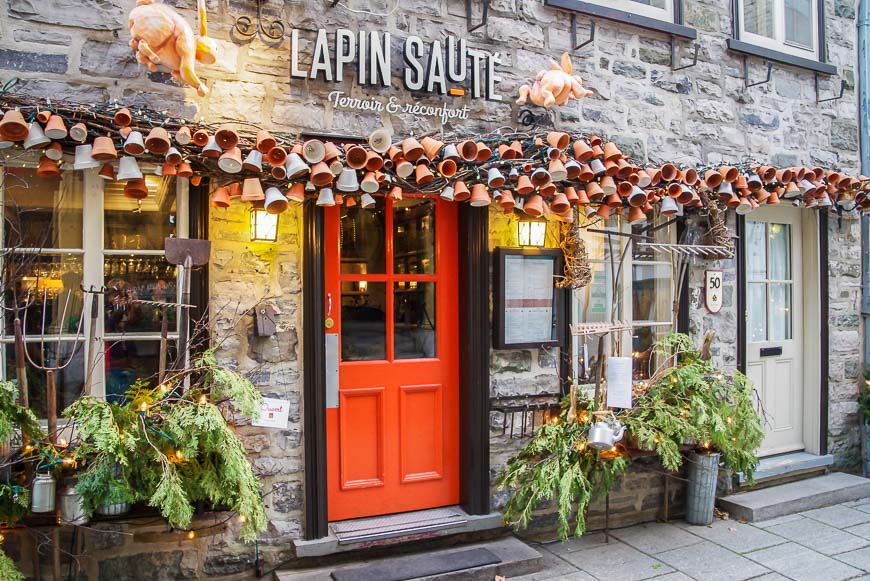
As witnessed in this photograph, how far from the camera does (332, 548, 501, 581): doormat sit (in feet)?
13.1

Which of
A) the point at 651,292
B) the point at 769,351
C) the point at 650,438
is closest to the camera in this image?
the point at 650,438

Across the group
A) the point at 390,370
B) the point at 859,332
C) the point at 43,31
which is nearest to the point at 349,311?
the point at 390,370

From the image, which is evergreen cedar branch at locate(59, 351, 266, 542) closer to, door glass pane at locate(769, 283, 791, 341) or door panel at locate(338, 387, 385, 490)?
door panel at locate(338, 387, 385, 490)

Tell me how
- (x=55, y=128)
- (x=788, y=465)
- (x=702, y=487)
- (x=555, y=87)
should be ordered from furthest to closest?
(x=788, y=465)
(x=702, y=487)
(x=555, y=87)
(x=55, y=128)

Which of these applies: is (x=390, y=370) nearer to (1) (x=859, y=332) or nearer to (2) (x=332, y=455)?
(2) (x=332, y=455)

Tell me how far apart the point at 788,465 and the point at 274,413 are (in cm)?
452

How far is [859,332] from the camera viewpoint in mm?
6336

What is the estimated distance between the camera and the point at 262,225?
3.96m

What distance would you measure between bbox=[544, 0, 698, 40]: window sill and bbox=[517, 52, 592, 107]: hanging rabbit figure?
0.57m

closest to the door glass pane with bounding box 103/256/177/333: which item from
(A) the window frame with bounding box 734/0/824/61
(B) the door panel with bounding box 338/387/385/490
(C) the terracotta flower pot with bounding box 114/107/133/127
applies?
(C) the terracotta flower pot with bounding box 114/107/133/127

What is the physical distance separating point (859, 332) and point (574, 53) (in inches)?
153

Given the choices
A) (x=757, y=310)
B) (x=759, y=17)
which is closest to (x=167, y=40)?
(x=759, y=17)

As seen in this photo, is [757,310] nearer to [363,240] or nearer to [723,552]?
[723,552]

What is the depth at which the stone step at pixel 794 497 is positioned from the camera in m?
5.29
